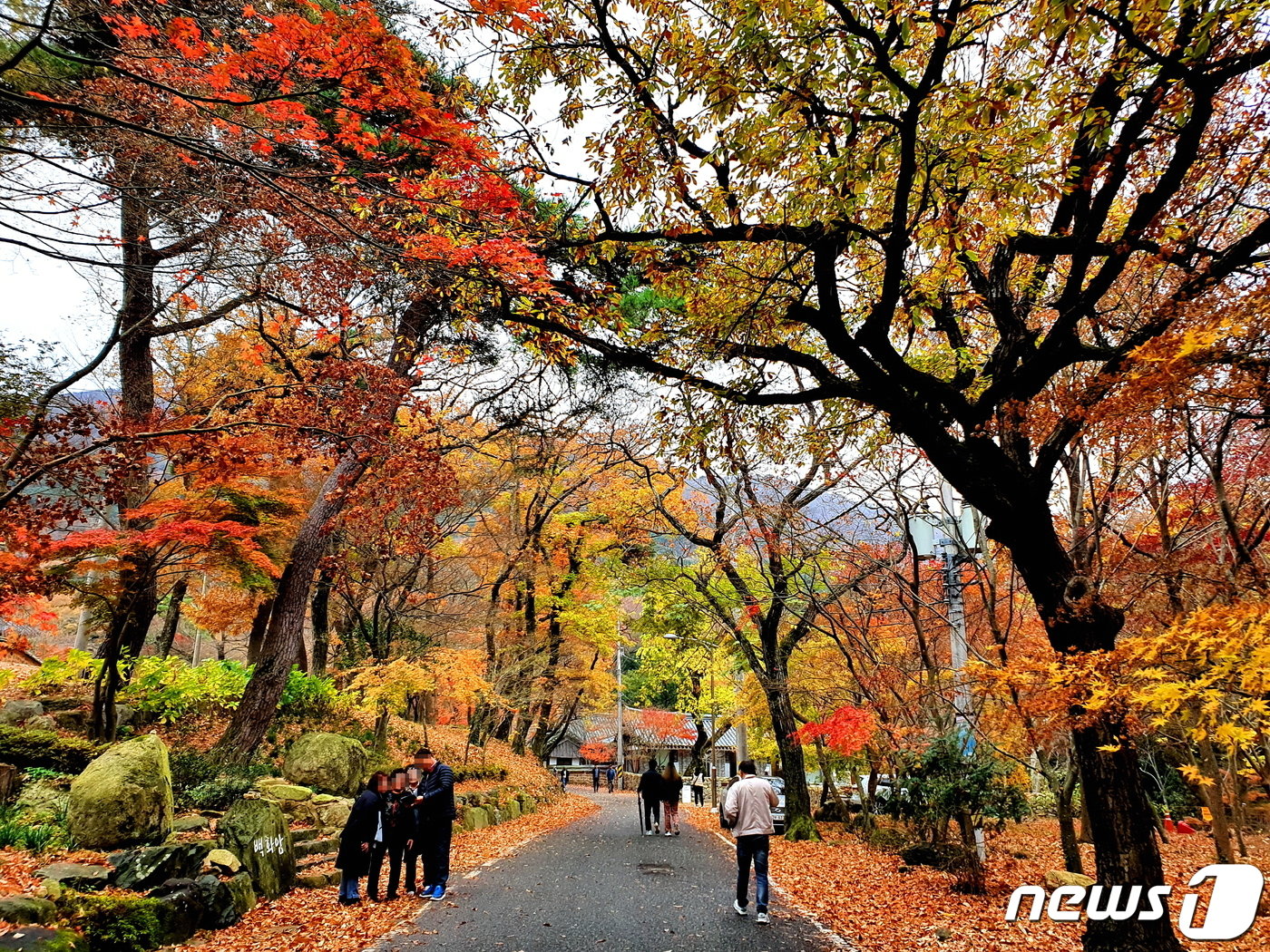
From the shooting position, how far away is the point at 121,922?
5035 millimetres

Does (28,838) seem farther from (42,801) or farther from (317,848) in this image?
(317,848)

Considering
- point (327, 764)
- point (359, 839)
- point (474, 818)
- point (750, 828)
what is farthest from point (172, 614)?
point (750, 828)

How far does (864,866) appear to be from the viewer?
11547 millimetres

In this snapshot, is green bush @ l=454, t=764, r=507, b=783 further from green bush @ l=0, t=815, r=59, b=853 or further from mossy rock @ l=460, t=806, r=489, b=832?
green bush @ l=0, t=815, r=59, b=853

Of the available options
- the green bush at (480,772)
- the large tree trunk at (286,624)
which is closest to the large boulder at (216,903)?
the large tree trunk at (286,624)

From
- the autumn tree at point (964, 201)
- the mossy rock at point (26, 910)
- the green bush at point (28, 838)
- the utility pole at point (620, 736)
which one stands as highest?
the autumn tree at point (964, 201)

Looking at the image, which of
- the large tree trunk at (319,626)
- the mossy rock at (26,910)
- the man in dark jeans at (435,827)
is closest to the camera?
the mossy rock at (26,910)

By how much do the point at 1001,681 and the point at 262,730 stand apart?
37.7 ft

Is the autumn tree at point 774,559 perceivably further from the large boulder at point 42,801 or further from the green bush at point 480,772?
the large boulder at point 42,801

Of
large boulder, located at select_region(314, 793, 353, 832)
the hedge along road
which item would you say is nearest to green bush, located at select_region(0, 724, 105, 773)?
large boulder, located at select_region(314, 793, 353, 832)

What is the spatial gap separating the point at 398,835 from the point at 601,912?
2594mm

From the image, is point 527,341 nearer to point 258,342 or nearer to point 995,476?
point 995,476

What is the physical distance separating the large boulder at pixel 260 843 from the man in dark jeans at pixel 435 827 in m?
1.46

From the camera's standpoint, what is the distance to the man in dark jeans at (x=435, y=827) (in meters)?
7.52
